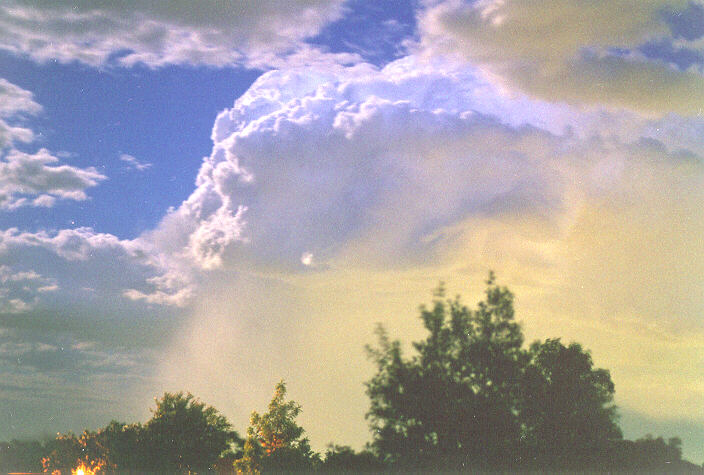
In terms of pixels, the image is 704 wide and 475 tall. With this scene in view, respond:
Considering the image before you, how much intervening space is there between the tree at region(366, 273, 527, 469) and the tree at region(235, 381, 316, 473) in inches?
528

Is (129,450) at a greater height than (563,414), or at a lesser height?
lesser

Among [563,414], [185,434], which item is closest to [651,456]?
[563,414]

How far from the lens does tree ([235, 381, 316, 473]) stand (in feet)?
96.3

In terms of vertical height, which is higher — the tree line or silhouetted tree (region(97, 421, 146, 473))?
the tree line

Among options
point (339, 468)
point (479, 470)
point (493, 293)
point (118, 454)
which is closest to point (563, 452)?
point (479, 470)

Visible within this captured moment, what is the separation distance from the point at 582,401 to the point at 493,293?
4.18 metres

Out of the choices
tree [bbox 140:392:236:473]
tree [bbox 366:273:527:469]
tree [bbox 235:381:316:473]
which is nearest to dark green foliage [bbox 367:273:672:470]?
tree [bbox 366:273:527:469]

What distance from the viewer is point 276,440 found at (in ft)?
97.6

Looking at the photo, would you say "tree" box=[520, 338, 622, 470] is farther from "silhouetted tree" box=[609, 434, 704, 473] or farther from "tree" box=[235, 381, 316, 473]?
"tree" box=[235, 381, 316, 473]

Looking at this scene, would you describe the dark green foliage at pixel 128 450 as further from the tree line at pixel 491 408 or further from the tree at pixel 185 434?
the tree line at pixel 491 408

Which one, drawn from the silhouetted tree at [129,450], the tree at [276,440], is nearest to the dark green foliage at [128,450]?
the silhouetted tree at [129,450]

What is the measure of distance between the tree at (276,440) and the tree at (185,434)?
17043 millimetres

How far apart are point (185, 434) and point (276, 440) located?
65.6 ft

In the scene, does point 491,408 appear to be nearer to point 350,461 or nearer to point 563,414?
point 563,414
